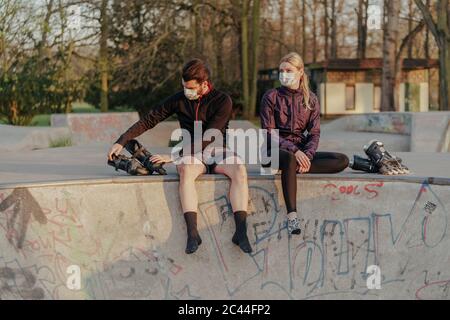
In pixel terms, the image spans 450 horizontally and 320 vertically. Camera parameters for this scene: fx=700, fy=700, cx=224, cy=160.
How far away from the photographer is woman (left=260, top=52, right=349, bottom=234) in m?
6.13

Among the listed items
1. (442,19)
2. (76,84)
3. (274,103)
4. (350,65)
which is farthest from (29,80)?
(350,65)

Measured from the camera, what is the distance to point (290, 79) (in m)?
6.18

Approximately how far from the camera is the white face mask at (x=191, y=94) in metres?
6.01

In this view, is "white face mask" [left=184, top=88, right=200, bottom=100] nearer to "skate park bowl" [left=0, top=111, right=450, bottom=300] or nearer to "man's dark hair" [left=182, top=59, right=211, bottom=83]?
"man's dark hair" [left=182, top=59, right=211, bottom=83]

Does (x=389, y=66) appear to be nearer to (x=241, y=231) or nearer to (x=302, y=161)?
(x=302, y=161)

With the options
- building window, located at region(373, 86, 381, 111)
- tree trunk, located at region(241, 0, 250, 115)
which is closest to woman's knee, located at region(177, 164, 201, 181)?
tree trunk, located at region(241, 0, 250, 115)

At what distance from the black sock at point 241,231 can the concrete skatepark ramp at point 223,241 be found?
0.71 feet

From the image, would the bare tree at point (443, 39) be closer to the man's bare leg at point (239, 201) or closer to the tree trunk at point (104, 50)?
the tree trunk at point (104, 50)

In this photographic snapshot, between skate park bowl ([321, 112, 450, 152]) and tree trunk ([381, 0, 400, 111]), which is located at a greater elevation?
tree trunk ([381, 0, 400, 111])

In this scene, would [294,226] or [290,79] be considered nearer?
[294,226]

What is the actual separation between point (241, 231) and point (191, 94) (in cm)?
126

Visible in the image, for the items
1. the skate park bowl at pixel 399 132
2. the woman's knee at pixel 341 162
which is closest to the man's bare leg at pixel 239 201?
the woman's knee at pixel 341 162

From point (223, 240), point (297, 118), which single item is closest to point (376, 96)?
point (297, 118)

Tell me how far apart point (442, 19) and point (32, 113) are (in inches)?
464
